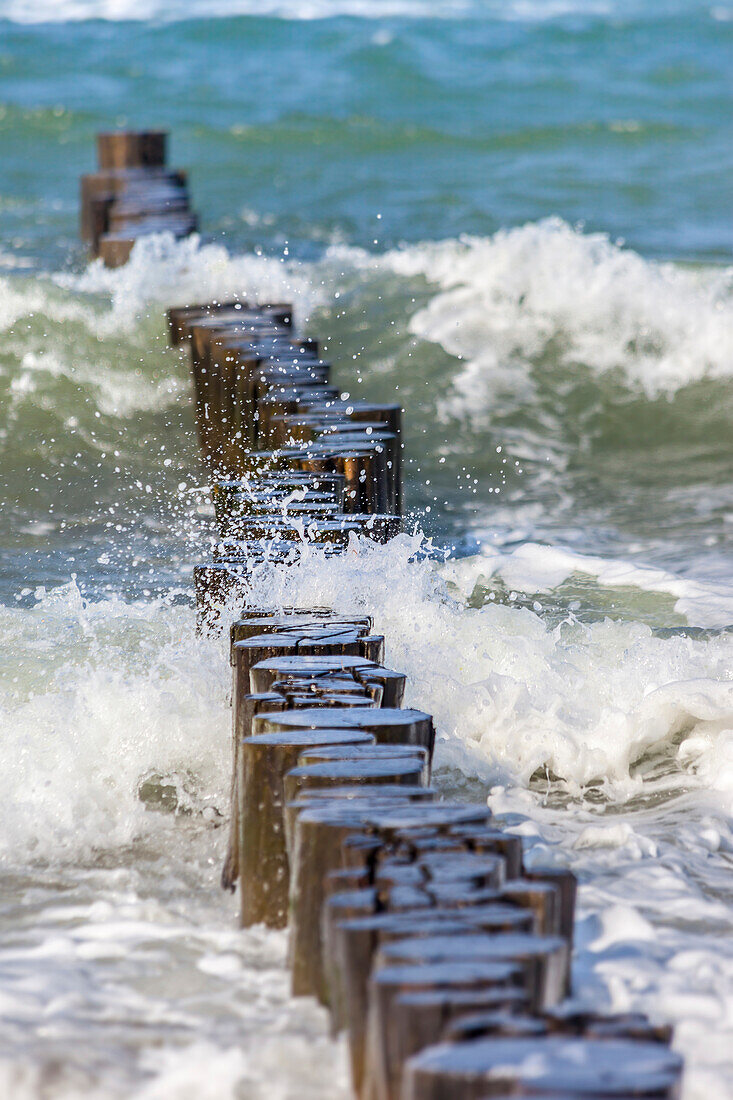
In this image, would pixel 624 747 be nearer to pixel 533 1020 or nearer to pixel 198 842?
pixel 198 842

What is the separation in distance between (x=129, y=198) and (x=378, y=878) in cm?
810

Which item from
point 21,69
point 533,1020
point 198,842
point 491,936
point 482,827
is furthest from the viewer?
point 21,69

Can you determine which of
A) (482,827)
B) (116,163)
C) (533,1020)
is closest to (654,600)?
(482,827)

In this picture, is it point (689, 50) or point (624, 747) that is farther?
point (689, 50)

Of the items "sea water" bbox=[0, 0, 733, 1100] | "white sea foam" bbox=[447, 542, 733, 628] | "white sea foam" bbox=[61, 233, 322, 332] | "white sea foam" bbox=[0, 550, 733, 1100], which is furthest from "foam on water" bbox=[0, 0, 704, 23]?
"white sea foam" bbox=[0, 550, 733, 1100]

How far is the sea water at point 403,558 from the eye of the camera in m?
2.45

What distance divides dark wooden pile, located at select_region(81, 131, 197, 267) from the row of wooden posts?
5057 millimetres

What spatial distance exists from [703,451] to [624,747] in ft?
14.3

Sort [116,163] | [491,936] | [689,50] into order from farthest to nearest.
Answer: [689,50], [116,163], [491,936]

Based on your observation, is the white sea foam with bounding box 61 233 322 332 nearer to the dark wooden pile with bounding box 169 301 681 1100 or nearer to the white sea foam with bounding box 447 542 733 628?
the white sea foam with bounding box 447 542 733 628

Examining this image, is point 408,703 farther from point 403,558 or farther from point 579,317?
point 579,317

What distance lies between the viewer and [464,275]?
9203mm

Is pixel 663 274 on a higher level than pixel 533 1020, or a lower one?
higher

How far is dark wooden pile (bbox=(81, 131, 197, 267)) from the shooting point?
8477 mm
